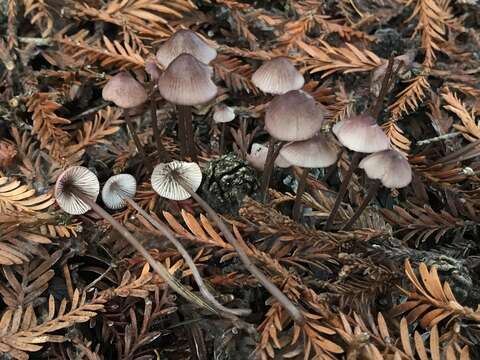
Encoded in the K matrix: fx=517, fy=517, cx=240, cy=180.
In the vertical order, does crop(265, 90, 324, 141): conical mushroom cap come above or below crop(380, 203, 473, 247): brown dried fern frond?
above

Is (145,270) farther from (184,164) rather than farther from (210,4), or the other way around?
(210,4)

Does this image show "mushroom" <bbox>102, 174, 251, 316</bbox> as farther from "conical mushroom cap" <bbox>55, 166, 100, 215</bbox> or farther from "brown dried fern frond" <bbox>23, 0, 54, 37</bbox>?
"brown dried fern frond" <bbox>23, 0, 54, 37</bbox>

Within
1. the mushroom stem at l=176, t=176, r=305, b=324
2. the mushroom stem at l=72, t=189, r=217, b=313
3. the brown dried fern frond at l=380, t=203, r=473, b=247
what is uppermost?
the mushroom stem at l=176, t=176, r=305, b=324

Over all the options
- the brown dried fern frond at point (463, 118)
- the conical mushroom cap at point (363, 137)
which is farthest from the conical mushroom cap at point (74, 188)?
the brown dried fern frond at point (463, 118)

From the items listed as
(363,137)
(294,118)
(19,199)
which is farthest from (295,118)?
(19,199)

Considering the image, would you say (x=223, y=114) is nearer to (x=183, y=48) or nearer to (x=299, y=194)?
(x=183, y=48)

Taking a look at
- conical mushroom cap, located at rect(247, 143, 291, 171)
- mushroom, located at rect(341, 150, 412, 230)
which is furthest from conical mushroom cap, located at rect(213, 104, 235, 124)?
mushroom, located at rect(341, 150, 412, 230)
